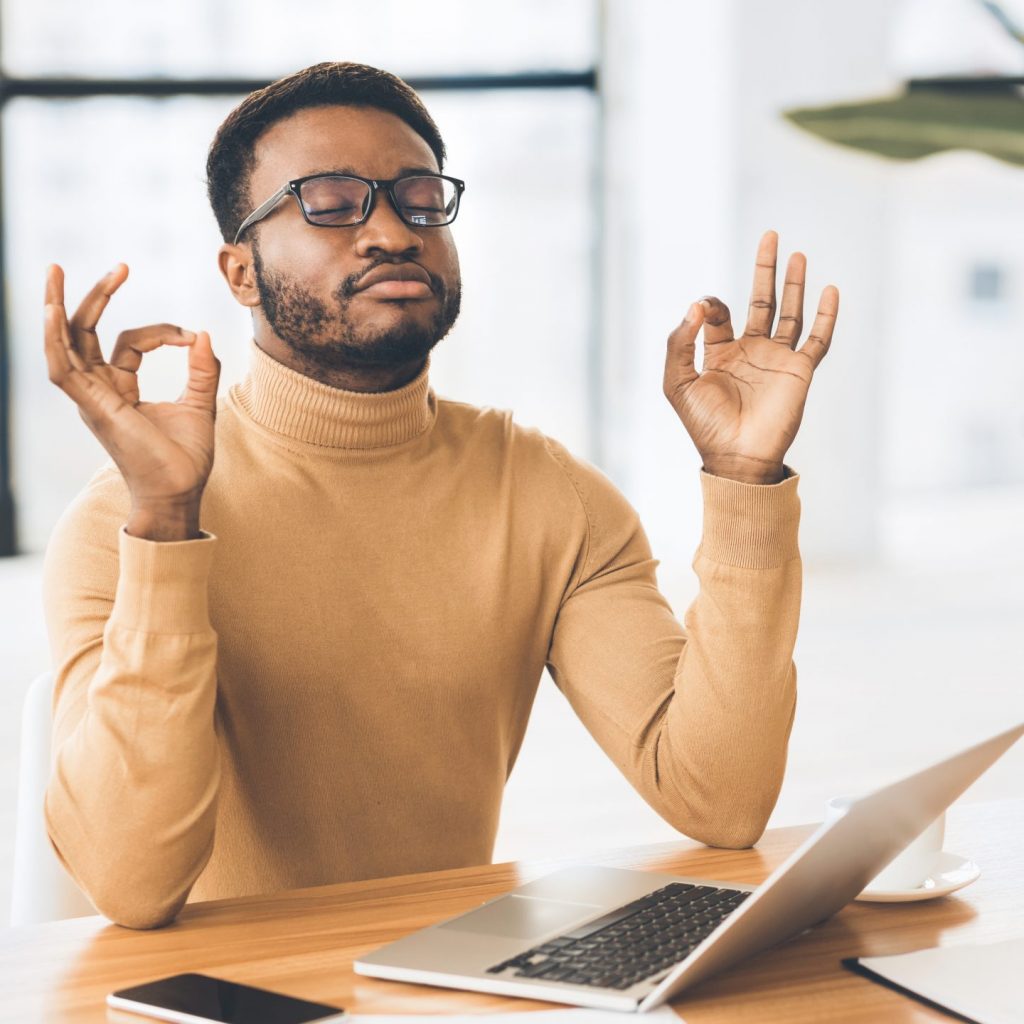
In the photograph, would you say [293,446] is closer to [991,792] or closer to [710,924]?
[710,924]

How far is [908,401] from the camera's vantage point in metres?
6.50

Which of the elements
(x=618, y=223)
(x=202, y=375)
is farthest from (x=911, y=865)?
(x=618, y=223)

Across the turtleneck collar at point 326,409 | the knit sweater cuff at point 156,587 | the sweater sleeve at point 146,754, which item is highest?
the turtleneck collar at point 326,409

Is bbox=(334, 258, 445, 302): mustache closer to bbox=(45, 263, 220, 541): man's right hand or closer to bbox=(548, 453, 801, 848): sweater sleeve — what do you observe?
bbox=(45, 263, 220, 541): man's right hand

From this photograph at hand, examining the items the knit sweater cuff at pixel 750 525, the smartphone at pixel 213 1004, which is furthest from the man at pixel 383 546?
the smartphone at pixel 213 1004

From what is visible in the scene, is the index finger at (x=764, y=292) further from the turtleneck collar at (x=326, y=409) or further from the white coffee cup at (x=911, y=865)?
the white coffee cup at (x=911, y=865)

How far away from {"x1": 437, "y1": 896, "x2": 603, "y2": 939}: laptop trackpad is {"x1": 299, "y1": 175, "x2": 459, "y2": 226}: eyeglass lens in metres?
0.69

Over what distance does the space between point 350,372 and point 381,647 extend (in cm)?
29

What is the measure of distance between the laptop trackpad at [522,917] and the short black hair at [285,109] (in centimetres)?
82

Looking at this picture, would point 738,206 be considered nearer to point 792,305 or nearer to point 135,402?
point 792,305

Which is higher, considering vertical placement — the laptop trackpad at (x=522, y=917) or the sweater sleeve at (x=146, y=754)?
the sweater sleeve at (x=146, y=754)

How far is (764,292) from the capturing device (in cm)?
139

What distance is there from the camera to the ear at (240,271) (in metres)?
1.51

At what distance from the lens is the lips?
1.40m
